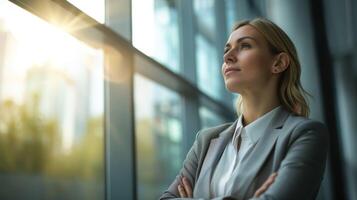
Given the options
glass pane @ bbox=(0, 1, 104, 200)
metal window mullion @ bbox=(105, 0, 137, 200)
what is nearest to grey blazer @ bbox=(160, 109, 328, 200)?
glass pane @ bbox=(0, 1, 104, 200)

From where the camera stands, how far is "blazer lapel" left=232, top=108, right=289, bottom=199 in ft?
4.32

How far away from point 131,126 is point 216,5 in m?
3.12

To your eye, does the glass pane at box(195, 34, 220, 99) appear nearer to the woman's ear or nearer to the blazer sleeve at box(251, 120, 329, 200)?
the woman's ear

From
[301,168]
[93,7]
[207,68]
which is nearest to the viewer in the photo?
[301,168]

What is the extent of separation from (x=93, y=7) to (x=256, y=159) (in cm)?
145

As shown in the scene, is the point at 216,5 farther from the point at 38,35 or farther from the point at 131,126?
the point at 38,35

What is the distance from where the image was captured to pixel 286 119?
1459mm

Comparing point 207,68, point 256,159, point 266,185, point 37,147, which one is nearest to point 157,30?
point 207,68

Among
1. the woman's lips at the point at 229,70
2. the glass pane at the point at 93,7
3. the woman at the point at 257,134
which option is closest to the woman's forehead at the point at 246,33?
the woman at the point at 257,134

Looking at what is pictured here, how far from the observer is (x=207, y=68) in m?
4.63

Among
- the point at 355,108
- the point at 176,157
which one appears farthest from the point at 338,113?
the point at 176,157

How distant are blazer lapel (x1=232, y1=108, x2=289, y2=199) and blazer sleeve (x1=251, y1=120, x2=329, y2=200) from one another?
8 centimetres

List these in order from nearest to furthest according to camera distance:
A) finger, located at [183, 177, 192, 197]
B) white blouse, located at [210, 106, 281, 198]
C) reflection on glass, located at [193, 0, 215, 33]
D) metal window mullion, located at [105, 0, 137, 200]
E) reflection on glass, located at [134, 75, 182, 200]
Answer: white blouse, located at [210, 106, 281, 198] < finger, located at [183, 177, 192, 197] < metal window mullion, located at [105, 0, 137, 200] < reflection on glass, located at [134, 75, 182, 200] < reflection on glass, located at [193, 0, 215, 33]

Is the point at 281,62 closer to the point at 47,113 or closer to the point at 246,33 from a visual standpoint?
the point at 246,33
